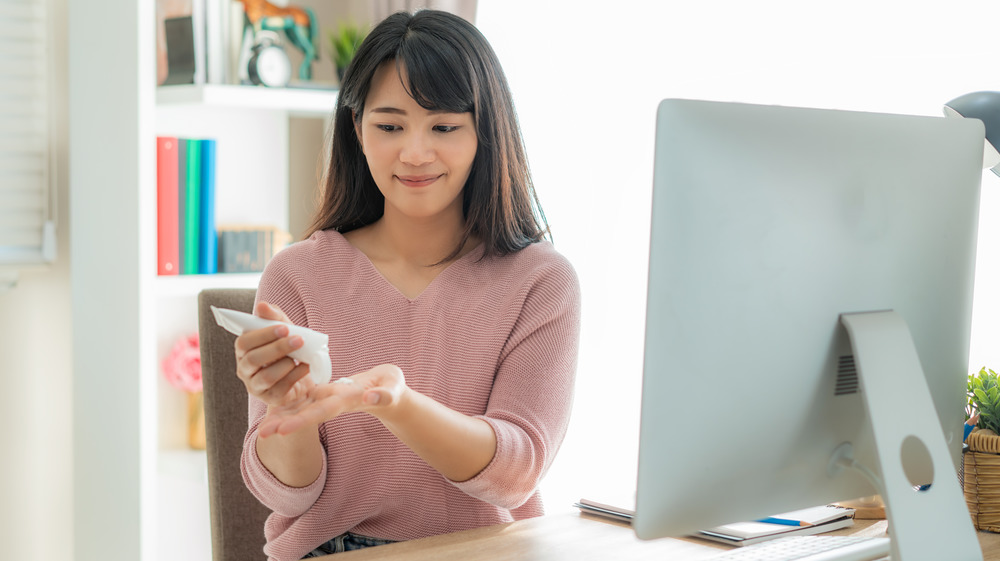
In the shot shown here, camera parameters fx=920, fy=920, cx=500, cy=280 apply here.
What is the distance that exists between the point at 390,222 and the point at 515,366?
323 mm

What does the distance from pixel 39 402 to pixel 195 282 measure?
Answer: 0.46 metres

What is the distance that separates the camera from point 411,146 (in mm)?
1258

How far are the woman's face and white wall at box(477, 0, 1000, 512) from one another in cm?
78

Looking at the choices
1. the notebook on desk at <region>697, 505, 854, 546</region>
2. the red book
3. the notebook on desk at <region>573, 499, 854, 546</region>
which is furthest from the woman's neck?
the red book

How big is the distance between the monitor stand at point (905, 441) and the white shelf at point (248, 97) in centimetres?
165

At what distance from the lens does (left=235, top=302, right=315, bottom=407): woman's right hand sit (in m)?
0.88

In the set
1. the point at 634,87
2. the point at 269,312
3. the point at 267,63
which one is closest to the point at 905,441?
the point at 269,312

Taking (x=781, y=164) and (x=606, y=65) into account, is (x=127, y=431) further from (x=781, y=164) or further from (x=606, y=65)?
(x=781, y=164)

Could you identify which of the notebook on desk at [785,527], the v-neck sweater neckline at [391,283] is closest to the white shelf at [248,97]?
the v-neck sweater neckline at [391,283]

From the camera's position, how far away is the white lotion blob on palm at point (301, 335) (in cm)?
88

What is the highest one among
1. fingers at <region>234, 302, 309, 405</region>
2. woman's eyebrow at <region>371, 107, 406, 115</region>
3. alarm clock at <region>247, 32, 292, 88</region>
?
alarm clock at <region>247, 32, 292, 88</region>

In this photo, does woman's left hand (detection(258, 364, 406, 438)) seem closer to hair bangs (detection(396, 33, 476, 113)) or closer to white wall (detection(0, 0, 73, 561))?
hair bangs (detection(396, 33, 476, 113))

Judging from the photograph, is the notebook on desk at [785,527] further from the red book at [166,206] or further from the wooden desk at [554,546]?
the red book at [166,206]

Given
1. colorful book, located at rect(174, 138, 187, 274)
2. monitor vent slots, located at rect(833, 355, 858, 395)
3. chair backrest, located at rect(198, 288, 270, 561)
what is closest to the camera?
monitor vent slots, located at rect(833, 355, 858, 395)
